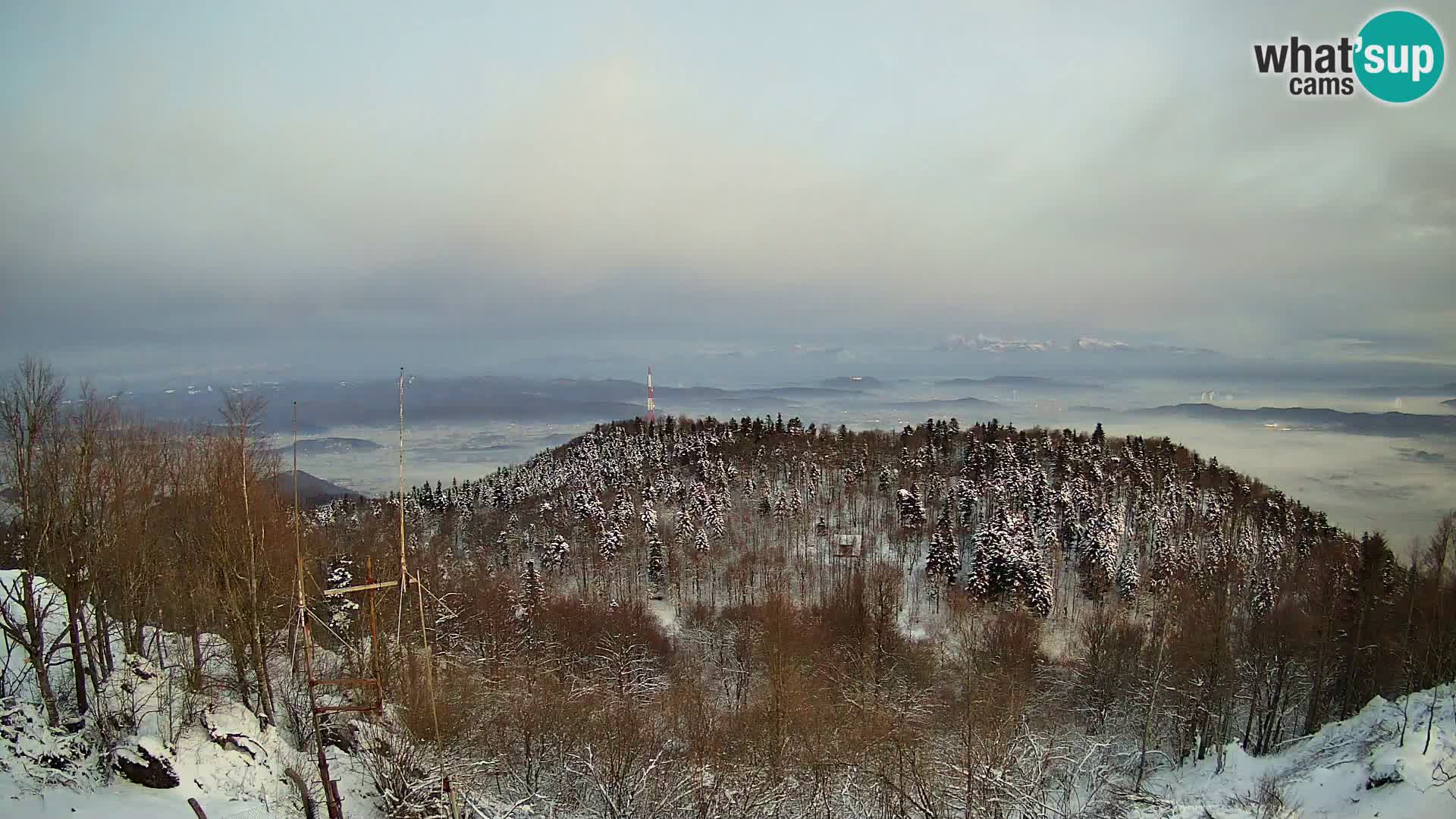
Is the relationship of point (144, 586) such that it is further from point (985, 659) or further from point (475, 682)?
point (985, 659)

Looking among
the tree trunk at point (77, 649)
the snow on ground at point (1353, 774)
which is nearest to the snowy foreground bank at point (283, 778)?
the snow on ground at point (1353, 774)

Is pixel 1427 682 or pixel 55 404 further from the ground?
pixel 55 404

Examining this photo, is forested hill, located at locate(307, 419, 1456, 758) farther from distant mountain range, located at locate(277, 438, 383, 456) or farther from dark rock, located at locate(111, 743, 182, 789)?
dark rock, located at locate(111, 743, 182, 789)

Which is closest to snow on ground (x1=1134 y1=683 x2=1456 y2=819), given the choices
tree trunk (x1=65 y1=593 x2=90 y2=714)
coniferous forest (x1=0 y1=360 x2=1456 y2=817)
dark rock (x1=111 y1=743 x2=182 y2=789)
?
coniferous forest (x1=0 y1=360 x2=1456 y2=817)

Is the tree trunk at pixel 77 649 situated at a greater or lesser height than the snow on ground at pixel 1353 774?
greater

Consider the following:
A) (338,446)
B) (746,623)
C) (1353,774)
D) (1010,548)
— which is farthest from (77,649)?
(1010,548)

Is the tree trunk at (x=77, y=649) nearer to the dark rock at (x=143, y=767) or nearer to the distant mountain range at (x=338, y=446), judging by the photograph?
the dark rock at (x=143, y=767)

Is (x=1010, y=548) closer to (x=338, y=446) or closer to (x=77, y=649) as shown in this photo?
(x=338, y=446)

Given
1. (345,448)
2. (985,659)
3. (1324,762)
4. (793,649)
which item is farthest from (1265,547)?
A: (345,448)
